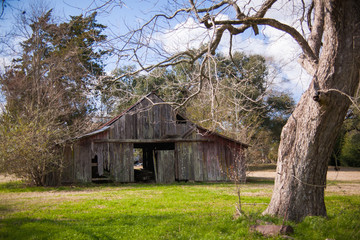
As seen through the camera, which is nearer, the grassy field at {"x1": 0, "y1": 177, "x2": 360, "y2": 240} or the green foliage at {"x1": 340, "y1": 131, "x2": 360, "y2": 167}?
the grassy field at {"x1": 0, "y1": 177, "x2": 360, "y2": 240}

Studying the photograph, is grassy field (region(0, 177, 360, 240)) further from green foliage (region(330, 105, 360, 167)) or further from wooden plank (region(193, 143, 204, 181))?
green foliage (region(330, 105, 360, 167))

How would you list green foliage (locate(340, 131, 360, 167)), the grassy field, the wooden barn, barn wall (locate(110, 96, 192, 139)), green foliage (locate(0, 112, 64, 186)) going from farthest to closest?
green foliage (locate(340, 131, 360, 167)), barn wall (locate(110, 96, 192, 139)), the wooden barn, green foliage (locate(0, 112, 64, 186)), the grassy field

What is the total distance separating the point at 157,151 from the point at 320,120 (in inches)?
654

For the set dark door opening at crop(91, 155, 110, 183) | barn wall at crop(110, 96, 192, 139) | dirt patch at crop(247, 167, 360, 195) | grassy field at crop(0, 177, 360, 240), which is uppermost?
barn wall at crop(110, 96, 192, 139)

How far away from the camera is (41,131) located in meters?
17.2

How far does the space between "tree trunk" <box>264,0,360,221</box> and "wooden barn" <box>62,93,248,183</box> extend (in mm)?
13363

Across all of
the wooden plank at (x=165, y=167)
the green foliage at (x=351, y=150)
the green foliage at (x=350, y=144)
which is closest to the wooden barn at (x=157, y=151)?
the wooden plank at (x=165, y=167)

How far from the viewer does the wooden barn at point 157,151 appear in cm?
2091

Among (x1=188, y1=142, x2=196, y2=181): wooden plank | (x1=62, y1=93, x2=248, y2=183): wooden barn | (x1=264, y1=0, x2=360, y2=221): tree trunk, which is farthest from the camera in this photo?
(x1=188, y1=142, x2=196, y2=181): wooden plank

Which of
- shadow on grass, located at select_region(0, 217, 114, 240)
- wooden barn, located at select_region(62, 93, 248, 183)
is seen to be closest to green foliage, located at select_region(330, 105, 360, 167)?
wooden barn, located at select_region(62, 93, 248, 183)

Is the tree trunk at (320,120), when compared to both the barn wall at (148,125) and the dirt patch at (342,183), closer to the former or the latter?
the dirt patch at (342,183)

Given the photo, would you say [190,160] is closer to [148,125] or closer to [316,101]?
[148,125]

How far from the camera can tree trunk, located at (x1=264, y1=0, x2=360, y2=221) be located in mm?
6891

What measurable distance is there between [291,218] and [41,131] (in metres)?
14.5
